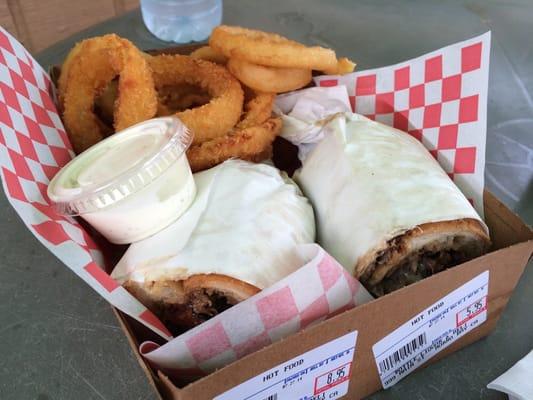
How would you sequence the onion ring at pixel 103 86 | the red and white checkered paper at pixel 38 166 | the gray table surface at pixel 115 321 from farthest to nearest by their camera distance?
the onion ring at pixel 103 86 → the gray table surface at pixel 115 321 → the red and white checkered paper at pixel 38 166

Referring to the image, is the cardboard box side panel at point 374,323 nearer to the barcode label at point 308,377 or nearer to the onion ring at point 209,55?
the barcode label at point 308,377

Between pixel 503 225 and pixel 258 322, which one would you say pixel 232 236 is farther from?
pixel 503 225

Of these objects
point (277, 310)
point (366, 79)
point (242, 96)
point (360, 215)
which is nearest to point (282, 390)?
point (277, 310)

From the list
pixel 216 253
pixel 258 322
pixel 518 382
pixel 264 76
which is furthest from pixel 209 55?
pixel 518 382

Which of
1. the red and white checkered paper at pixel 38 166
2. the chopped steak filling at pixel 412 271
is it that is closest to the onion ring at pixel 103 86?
the red and white checkered paper at pixel 38 166

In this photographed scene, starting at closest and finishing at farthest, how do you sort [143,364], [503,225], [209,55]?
1. [143,364]
2. [503,225]
3. [209,55]

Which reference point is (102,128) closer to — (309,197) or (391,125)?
(309,197)

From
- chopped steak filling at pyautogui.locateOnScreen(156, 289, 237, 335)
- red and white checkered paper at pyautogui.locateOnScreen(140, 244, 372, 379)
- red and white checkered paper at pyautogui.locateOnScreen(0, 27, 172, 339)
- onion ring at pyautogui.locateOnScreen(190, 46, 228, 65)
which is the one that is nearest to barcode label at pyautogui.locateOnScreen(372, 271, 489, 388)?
red and white checkered paper at pyautogui.locateOnScreen(140, 244, 372, 379)
